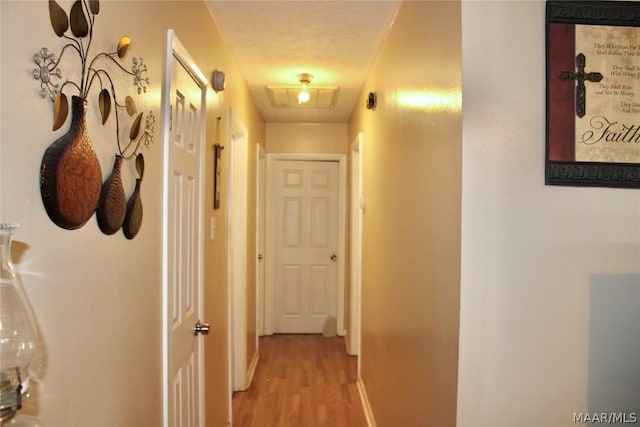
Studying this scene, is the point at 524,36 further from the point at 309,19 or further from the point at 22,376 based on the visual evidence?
the point at 22,376

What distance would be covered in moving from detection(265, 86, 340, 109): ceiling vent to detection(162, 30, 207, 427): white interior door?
1475 mm

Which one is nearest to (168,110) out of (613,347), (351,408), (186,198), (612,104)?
(186,198)

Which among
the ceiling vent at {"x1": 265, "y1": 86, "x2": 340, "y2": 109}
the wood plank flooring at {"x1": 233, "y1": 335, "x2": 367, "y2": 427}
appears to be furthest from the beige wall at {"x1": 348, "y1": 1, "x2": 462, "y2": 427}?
the ceiling vent at {"x1": 265, "y1": 86, "x2": 340, "y2": 109}

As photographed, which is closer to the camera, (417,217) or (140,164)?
(140,164)

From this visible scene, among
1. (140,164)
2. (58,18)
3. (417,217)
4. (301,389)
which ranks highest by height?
(58,18)

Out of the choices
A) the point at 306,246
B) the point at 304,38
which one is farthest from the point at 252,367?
the point at 304,38

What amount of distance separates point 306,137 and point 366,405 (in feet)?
9.20

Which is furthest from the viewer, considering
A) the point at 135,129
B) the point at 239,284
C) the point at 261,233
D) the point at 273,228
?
the point at 273,228

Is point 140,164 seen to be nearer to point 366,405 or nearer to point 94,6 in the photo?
point 94,6

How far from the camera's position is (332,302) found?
4.66 m

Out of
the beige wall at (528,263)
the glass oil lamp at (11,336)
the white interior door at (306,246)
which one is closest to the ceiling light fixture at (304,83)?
the white interior door at (306,246)

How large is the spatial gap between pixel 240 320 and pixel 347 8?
2.28 meters

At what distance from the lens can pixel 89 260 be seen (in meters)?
0.94

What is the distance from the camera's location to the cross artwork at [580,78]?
1198mm
